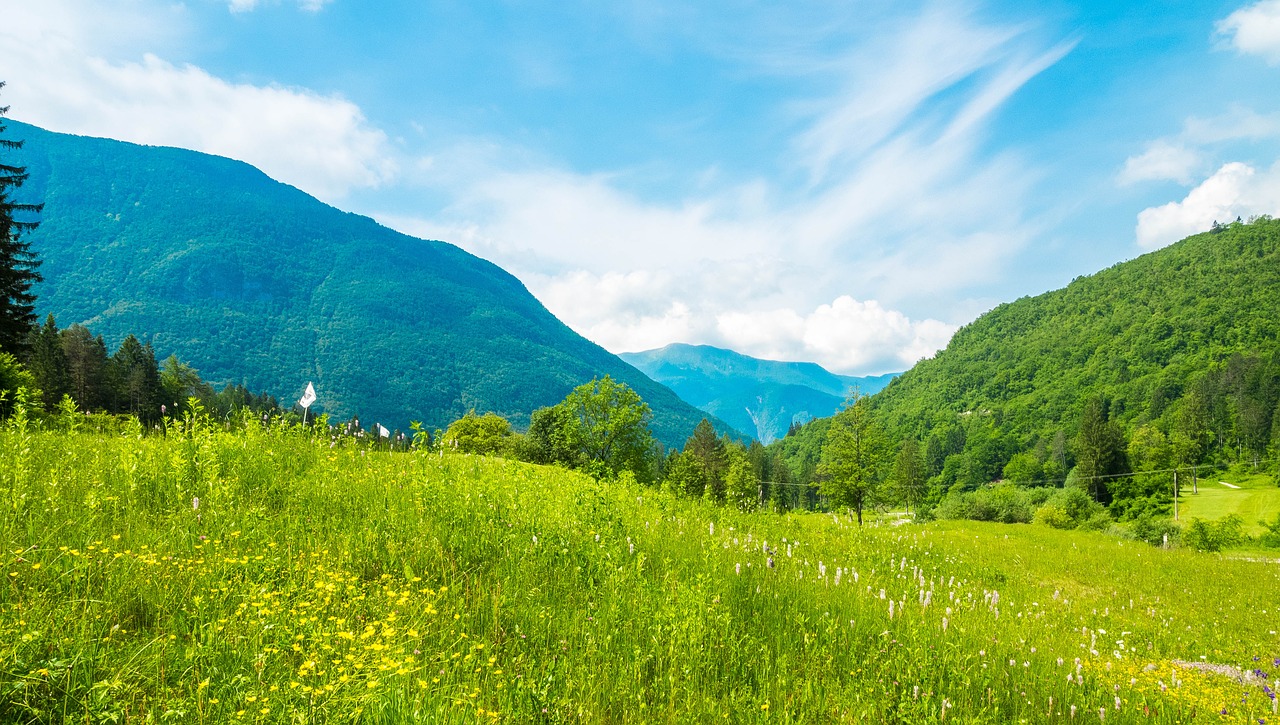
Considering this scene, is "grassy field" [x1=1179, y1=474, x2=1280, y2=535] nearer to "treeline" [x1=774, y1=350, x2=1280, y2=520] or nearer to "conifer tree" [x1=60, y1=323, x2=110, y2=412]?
"treeline" [x1=774, y1=350, x2=1280, y2=520]

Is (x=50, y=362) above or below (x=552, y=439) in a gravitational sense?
above

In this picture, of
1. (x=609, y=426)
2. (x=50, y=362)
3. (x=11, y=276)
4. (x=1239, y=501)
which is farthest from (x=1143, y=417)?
(x=50, y=362)

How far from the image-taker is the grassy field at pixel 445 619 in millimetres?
2646

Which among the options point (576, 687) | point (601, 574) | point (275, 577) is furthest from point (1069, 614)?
point (275, 577)

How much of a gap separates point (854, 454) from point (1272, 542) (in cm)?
6173

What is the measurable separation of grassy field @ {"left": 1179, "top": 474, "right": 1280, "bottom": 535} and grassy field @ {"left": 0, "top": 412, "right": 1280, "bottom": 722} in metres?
94.4

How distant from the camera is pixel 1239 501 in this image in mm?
86125

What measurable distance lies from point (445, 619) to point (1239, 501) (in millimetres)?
127919

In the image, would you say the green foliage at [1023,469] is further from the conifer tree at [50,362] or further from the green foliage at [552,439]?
the conifer tree at [50,362]

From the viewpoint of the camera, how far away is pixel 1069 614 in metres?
7.86

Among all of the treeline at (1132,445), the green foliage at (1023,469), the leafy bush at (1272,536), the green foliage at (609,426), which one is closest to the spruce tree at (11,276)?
the green foliage at (609,426)

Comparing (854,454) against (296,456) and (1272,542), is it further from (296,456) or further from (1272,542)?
(1272,542)

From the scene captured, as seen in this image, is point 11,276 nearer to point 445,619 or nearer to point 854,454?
point 445,619

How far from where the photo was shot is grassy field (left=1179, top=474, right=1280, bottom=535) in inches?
2972
